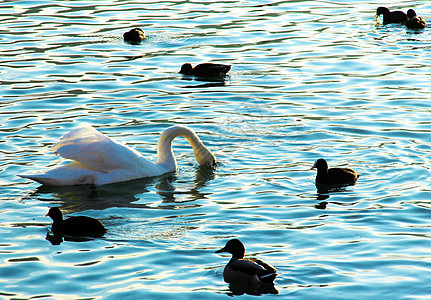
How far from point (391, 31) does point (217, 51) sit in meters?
5.04

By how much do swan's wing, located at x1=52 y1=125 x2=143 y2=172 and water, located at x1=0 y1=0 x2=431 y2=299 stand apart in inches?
15.1

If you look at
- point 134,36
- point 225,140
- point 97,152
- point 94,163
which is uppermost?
point 134,36

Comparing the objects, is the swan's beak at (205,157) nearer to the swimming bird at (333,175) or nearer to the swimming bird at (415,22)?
the swimming bird at (333,175)

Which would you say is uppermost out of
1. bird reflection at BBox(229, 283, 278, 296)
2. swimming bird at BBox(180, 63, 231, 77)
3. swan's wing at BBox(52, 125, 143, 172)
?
swimming bird at BBox(180, 63, 231, 77)

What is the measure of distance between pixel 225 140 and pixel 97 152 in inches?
112

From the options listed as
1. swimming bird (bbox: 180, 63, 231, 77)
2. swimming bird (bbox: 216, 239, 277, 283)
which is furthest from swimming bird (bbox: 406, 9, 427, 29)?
swimming bird (bbox: 216, 239, 277, 283)

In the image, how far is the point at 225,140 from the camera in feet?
45.8

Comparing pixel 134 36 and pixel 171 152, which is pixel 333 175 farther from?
pixel 134 36

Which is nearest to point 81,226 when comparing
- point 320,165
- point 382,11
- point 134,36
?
point 320,165

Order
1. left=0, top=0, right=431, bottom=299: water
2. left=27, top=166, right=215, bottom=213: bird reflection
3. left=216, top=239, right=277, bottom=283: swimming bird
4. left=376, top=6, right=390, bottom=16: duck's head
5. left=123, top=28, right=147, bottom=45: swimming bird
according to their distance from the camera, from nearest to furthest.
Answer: left=216, top=239, right=277, bottom=283: swimming bird, left=0, top=0, right=431, bottom=299: water, left=27, top=166, right=215, bottom=213: bird reflection, left=123, top=28, right=147, bottom=45: swimming bird, left=376, top=6, right=390, bottom=16: duck's head

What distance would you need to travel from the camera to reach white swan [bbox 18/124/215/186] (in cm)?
1177

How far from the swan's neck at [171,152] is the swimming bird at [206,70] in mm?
5009

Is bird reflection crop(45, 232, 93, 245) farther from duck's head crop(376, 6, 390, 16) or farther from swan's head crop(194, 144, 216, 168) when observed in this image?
duck's head crop(376, 6, 390, 16)

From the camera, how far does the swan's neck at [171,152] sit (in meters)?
12.6
